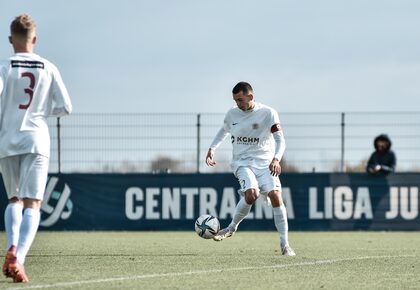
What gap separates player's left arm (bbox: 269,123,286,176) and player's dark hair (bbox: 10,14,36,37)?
14.7ft

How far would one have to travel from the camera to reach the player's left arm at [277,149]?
42.6ft

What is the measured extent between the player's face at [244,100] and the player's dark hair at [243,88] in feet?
0.13

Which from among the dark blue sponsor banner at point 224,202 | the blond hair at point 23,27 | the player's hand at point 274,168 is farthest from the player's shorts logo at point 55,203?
the blond hair at point 23,27

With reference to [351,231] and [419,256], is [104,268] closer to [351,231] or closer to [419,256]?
[419,256]

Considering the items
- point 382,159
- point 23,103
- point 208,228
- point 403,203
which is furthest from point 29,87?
point 403,203

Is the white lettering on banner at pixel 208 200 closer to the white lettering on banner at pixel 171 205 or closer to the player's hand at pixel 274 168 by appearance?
the white lettering on banner at pixel 171 205

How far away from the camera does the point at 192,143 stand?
84.5 feet

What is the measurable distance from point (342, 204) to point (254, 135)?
1054cm

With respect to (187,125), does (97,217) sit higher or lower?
lower

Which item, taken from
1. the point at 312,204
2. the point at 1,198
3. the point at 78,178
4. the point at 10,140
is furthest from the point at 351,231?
the point at 10,140

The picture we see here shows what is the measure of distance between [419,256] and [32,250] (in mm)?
5061

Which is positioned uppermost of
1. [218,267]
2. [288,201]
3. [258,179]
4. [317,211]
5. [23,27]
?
[23,27]

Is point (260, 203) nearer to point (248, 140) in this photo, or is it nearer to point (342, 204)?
point (342, 204)

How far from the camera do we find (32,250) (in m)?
14.7
